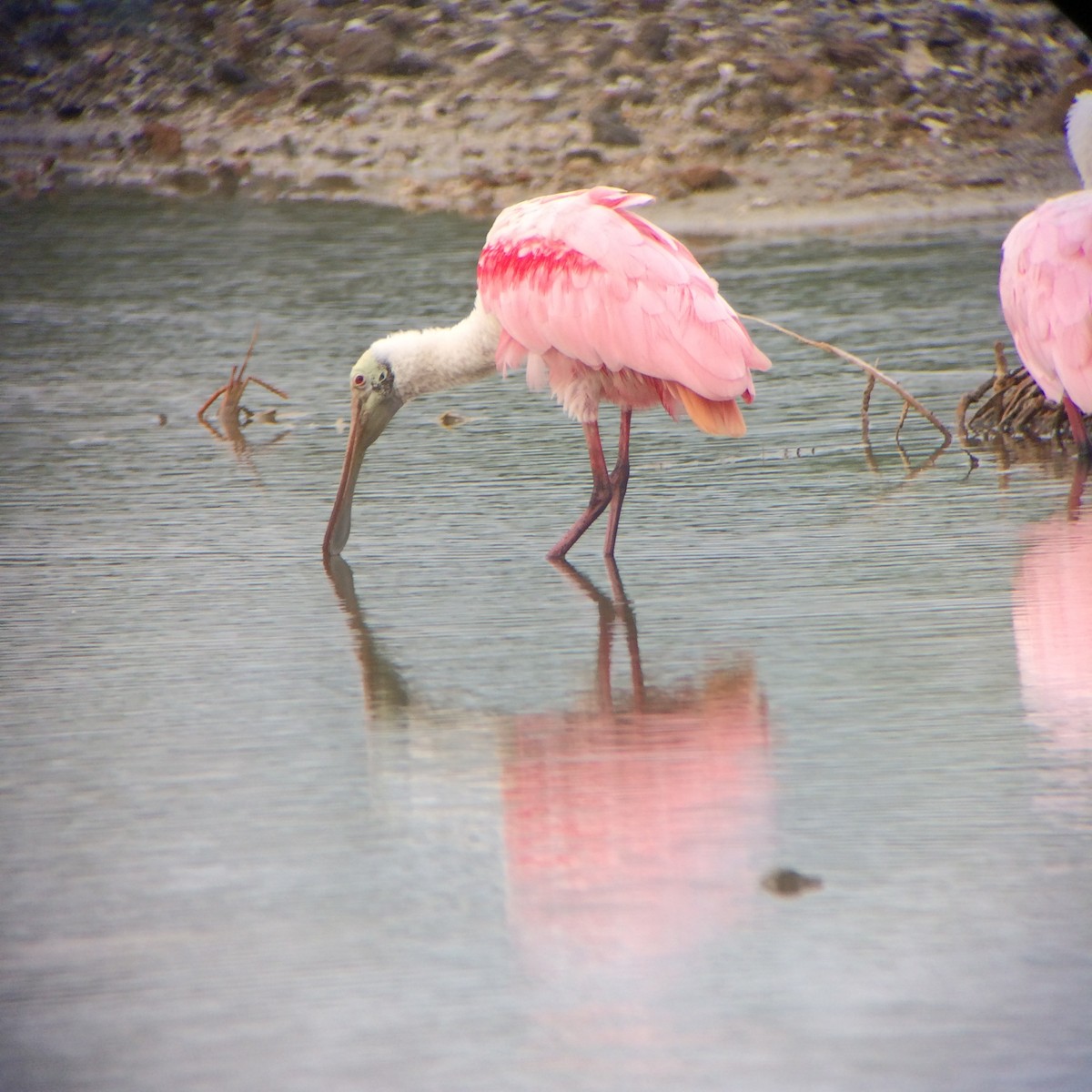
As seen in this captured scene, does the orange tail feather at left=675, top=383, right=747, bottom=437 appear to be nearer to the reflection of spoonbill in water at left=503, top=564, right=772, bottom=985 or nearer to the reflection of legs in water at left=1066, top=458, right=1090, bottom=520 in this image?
the reflection of legs in water at left=1066, top=458, right=1090, bottom=520

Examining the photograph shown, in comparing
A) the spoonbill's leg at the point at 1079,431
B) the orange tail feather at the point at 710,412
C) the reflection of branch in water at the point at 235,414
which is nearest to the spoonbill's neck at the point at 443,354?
the orange tail feather at the point at 710,412

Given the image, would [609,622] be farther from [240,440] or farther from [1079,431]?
[240,440]

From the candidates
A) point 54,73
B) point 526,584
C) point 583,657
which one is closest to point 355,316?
point 526,584

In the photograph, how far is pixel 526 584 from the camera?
6043 millimetres

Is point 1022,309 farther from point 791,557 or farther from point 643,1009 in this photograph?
point 643,1009

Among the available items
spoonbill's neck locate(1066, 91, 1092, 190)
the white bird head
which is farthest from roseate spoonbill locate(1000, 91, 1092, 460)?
the white bird head

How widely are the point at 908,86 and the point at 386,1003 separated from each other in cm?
1912

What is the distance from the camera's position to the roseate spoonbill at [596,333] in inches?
255

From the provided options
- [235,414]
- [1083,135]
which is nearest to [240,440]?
Result: [235,414]

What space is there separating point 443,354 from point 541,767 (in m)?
2.96

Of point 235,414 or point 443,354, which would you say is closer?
point 443,354

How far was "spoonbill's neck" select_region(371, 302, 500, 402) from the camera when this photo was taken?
698 cm

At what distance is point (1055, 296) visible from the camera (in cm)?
772

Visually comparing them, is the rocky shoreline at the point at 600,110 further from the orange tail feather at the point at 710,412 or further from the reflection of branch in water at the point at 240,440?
the orange tail feather at the point at 710,412
